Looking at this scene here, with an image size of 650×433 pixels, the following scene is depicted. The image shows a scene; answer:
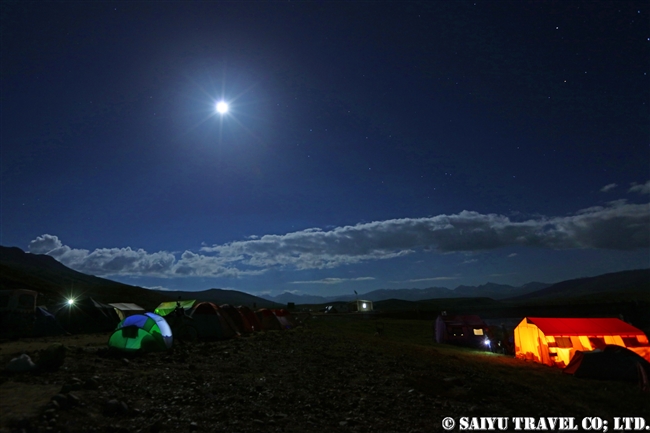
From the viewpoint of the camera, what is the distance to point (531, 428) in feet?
32.9

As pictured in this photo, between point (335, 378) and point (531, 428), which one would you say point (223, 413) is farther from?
point (531, 428)

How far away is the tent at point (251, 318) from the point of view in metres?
34.7

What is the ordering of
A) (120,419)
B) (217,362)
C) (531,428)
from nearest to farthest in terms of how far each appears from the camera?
(120,419) → (531,428) → (217,362)

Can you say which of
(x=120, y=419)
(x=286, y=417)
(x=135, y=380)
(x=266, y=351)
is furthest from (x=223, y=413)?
(x=266, y=351)

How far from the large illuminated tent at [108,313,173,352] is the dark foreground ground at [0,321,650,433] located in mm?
626

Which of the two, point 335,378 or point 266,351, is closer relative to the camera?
point 335,378

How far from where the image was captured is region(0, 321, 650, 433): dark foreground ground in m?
8.37

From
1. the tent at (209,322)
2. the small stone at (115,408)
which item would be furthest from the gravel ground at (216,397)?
the tent at (209,322)

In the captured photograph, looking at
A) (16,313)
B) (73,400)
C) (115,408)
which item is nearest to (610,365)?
(115,408)

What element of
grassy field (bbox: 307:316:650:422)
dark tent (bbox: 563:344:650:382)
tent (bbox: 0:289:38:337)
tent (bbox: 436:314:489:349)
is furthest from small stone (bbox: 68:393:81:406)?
tent (bbox: 436:314:489:349)

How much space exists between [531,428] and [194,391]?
9.17 meters

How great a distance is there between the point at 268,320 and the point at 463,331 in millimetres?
19377

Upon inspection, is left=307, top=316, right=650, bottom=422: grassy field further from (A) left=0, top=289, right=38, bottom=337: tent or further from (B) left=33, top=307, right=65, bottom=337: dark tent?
(A) left=0, top=289, right=38, bottom=337: tent

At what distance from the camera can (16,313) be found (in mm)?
32531
